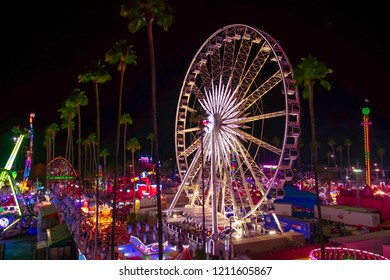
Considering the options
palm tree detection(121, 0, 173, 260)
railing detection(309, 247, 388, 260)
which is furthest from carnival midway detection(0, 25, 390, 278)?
palm tree detection(121, 0, 173, 260)

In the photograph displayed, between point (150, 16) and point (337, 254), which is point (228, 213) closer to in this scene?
point (337, 254)

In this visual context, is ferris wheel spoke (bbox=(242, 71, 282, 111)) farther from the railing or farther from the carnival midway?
the railing

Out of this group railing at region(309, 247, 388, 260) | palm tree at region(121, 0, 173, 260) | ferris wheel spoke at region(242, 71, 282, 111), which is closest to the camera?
palm tree at region(121, 0, 173, 260)

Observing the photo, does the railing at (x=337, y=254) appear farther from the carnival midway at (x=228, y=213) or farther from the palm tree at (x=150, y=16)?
the palm tree at (x=150, y=16)

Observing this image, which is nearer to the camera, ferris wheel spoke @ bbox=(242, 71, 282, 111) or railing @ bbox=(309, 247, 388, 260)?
railing @ bbox=(309, 247, 388, 260)

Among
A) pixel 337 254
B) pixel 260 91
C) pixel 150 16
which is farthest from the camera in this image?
pixel 260 91

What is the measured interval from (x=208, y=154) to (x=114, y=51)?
1474cm

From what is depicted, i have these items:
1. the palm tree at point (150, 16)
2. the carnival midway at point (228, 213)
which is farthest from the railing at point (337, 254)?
the palm tree at point (150, 16)

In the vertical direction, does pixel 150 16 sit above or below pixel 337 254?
above

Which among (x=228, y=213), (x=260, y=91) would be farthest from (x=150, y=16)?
(x=228, y=213)
